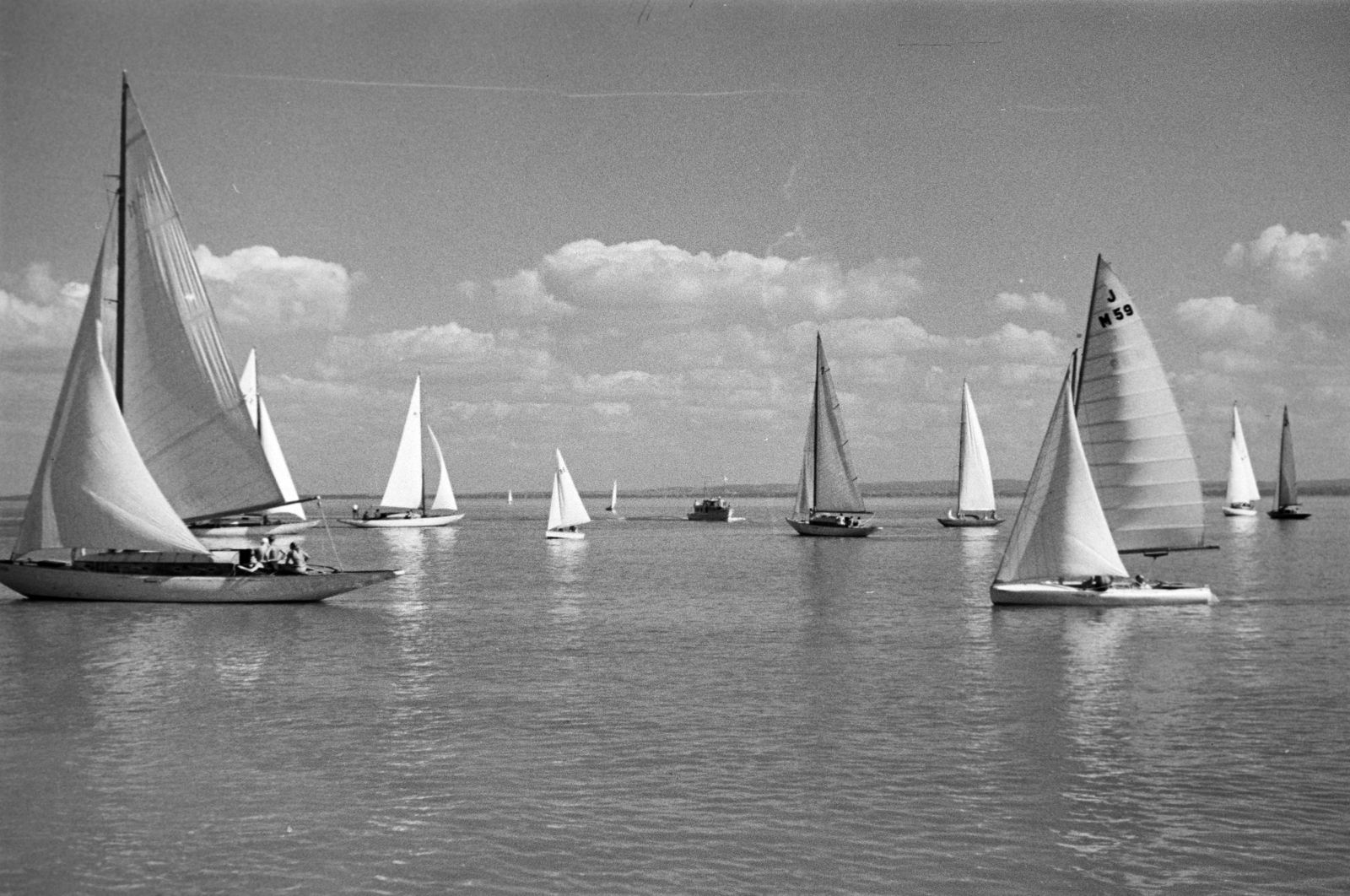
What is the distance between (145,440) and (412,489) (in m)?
84.2

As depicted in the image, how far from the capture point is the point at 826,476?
105438 millimetres

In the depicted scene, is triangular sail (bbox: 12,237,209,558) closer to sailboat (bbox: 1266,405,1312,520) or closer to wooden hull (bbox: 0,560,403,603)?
wooden hull (bbox: 0,560,403,603)

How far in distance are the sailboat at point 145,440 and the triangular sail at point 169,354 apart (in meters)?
0.04

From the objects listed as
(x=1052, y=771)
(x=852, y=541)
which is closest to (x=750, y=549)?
(x=852, y=541)

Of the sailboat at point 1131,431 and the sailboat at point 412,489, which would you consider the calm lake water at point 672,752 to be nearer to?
the sailboat at point 1131,431

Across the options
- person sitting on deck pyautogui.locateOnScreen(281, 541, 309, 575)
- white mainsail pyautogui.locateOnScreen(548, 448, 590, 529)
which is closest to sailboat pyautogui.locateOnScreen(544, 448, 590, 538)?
white mainsail pyautogui.locateOnScreen(548, 448, 590, 529)

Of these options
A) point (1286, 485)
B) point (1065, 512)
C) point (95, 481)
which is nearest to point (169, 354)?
point (95, 481)

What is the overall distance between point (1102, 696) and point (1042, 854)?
43.9 feet

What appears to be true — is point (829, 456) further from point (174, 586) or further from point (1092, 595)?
point (174, 586)

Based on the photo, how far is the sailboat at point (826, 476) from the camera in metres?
101

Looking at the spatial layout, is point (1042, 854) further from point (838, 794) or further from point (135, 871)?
point (135, 871)

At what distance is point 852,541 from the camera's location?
112 metres

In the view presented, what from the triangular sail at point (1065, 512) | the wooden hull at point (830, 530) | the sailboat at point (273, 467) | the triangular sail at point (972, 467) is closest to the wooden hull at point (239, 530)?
the sailboat at point (273, 467)

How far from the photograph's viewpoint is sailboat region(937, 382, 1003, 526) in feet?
386
